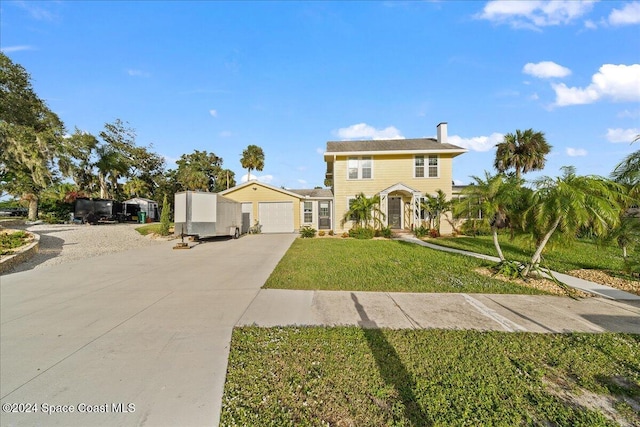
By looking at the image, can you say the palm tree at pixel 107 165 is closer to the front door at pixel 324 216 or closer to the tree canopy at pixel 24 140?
the tree canopy at pixel 24 140

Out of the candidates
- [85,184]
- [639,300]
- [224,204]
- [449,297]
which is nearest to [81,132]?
[85,184]

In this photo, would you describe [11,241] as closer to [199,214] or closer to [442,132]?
[199,214]

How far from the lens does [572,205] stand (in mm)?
5539

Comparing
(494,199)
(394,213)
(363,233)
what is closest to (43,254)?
(363,233)

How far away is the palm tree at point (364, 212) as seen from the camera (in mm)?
16688

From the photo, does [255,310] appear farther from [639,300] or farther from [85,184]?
[85,184]

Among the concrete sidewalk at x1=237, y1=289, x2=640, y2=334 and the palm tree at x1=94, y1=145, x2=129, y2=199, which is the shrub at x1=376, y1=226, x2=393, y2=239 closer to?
the concrete sidewalk at x1=237, y1=289, x2=640, y2=334

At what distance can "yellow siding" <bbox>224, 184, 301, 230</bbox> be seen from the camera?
20031 mm

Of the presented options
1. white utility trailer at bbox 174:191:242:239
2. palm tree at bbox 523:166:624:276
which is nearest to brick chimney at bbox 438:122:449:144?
palm tree at bbox 523:166:624:276

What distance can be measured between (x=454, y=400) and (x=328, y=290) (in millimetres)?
3397

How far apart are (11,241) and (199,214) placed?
20.3 feet

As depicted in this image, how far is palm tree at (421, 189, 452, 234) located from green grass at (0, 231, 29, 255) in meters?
18.1

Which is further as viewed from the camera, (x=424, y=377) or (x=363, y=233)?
(x=363, y=233)

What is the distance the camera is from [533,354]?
3.16 meters
